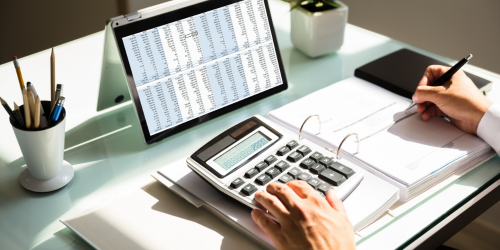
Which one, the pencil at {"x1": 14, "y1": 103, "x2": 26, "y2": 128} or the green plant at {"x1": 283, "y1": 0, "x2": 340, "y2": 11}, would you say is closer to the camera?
the pencil at {"x1": 14, "y1": 103, "x2": 26, "y2": 128}

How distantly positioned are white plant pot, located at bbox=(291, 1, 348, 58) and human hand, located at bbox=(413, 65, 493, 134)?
381 mm

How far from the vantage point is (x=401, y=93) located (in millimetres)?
1195

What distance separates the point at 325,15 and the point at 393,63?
0.83ft

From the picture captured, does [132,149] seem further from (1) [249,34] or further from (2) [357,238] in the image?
(2) [357,238]

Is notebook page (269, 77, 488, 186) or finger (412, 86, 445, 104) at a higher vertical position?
finger (412, 86, 445, 104)

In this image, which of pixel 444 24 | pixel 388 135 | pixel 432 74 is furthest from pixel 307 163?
pixel 444 24

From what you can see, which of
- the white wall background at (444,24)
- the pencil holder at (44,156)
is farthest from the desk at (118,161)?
the white wall background at (444,24)

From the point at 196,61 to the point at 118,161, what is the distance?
0.30 m

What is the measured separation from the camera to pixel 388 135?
101 centimetres

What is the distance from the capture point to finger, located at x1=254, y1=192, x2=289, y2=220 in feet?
2.44

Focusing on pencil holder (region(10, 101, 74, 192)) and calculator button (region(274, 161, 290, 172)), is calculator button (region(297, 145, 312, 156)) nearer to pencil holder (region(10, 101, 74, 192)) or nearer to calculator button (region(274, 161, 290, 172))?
calculator button (region(274, 161, 290, 172))

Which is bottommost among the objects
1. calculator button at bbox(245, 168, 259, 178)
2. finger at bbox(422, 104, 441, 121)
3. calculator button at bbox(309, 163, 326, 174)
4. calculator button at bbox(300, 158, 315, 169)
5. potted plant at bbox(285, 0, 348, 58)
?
finger at bbox(422, 104, 441, 121)

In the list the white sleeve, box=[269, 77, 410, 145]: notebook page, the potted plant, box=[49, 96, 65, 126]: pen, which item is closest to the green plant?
the potted plant

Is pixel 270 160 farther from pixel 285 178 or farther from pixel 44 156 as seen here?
pixel 44 156
